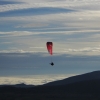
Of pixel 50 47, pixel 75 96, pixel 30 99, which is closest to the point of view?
pixel 50 47

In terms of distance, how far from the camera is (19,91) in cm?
12850

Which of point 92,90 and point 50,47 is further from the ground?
point 50,47

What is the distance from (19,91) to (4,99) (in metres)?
20.2

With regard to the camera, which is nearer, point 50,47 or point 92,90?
point 50,47

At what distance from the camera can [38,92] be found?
12838cm

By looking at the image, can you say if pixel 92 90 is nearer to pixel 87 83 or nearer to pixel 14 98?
pixel 87 83

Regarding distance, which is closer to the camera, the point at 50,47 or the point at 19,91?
the point at 50,47

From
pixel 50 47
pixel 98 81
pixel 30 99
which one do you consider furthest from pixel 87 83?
pixel 50 47

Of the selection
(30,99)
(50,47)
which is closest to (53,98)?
(30,99)

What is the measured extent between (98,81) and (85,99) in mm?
33990

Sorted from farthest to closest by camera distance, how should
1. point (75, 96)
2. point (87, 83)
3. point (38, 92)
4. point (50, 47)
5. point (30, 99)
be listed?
1. point (87, 83)
2. point (38, 92)
3. point (75, 96)
4. point (30, 99)
5. point (50, 47)

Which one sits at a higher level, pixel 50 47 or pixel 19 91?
pixel 50 47

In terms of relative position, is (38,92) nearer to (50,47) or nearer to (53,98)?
(53,98)

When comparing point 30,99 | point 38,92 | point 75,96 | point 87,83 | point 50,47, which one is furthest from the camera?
point 87,83
